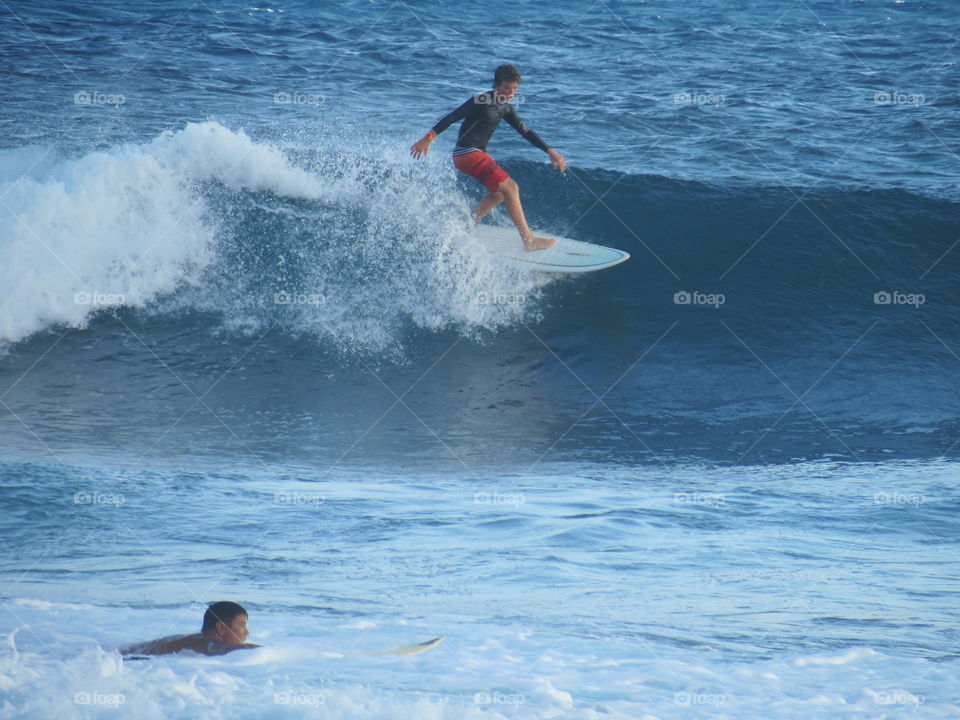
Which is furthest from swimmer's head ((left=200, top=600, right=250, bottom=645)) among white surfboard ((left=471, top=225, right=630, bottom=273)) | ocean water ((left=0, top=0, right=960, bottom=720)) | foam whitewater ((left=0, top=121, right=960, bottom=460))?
white surfboard ((left=471, top=225, right=630, bottom=273))

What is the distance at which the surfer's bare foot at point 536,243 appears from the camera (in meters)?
9.48

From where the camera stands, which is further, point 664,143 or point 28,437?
point 664,143

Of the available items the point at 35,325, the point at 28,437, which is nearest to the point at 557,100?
the point at 35,325

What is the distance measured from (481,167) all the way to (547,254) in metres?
1.31

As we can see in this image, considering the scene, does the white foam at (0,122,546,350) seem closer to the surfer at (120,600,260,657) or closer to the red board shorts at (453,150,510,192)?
the red board shorts at (453,150,510,192)

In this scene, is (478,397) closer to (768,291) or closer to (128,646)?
(768,291)

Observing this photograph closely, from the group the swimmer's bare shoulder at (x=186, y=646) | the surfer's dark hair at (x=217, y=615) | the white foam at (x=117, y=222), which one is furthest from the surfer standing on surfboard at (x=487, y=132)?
the swimmer's bare shoulder at (x=186, y=646)

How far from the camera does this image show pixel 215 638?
4.32 metres

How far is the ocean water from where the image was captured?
449cm

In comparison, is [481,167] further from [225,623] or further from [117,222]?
[225,623]

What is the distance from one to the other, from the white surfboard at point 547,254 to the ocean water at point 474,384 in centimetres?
24

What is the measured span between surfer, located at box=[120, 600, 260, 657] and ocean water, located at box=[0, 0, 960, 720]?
0.36 feet

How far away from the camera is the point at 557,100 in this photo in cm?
1562

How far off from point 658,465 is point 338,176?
5.55m
